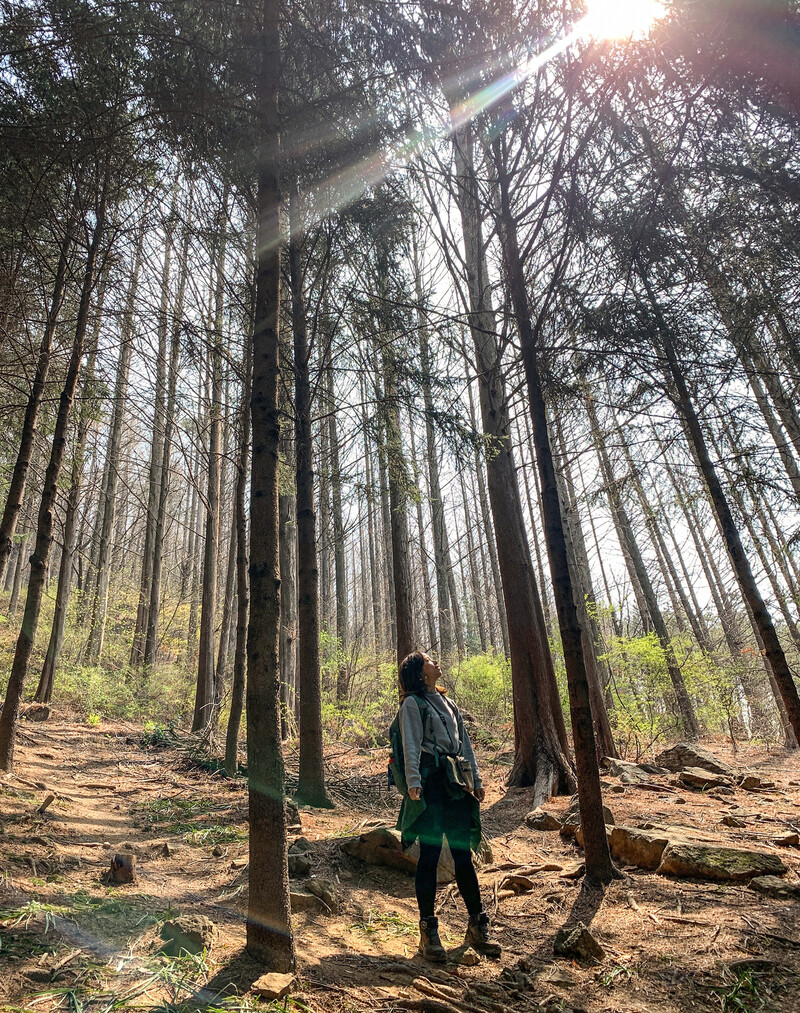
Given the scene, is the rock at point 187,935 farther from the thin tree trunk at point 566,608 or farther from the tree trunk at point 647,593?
the tree trunk at point 647,593

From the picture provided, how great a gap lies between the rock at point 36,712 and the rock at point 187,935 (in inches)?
356

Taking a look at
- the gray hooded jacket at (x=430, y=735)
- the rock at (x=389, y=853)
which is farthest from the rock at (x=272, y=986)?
the rock at (x=389, y=853)

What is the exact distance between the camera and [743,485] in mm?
6973

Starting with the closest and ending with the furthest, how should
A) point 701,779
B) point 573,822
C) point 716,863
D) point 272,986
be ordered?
point 272,986 → point 716,863 → point 573,822 → point 701,779

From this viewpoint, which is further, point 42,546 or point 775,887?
point 42,546

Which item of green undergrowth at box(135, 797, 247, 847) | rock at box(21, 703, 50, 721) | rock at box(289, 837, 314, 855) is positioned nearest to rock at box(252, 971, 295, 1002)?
rock at box(289, 837, 314, 855)

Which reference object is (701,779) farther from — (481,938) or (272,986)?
(272,986)

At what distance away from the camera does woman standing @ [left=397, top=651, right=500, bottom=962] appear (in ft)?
10.5

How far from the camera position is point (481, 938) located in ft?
10.5

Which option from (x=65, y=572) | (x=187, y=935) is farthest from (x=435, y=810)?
(x=65, y=572)

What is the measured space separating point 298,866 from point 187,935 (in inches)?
64.8

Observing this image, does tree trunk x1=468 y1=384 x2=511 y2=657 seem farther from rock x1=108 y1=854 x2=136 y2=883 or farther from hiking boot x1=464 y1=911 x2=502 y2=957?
rock x1=108 y1=854 x2=136 y2=883

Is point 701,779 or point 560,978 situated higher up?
point 701,779

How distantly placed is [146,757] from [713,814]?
798 cm
